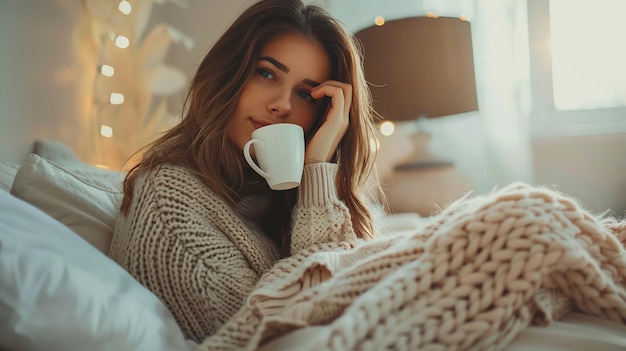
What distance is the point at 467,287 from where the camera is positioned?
0.51m

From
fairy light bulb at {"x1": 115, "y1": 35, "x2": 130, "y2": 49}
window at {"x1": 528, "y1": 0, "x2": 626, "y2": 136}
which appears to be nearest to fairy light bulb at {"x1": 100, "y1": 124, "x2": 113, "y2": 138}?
fairy light bulb at {"x1": 115, "y1": 35, "x2": 130, "y2": 49}

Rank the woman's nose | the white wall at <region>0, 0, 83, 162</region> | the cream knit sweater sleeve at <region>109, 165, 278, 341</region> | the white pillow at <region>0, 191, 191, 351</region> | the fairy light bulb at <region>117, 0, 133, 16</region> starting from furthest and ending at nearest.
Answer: the fairy light bulb at <region>117, 0, 133, 16</region>
the white wall at <region>0, 0, 83, 162</region>
the woman's nose
the cream knit sweater sleeve at <region>109, 165, 278, 341</region>
the white pillow at <region>0, 191, 191, 351</region>

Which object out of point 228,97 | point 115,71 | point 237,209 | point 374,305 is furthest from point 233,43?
point 115,71

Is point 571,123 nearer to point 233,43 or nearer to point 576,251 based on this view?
point 233,43

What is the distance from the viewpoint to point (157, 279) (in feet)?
2.61

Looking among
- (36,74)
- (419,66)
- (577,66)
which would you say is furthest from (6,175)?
(577,66)

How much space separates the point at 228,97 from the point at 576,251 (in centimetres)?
72

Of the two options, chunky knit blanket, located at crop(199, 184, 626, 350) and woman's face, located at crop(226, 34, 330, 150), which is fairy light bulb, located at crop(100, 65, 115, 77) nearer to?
woman's face, located at crop(226, 34, 330, 150)

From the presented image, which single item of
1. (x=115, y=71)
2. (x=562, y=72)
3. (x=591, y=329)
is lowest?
(x=591, y=329)

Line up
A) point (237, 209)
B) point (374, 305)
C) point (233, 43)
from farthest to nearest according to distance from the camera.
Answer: point (233, 43)
point (237, 209)
point (374, 305)

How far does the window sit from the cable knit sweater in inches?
59.6

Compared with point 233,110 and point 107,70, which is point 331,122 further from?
point 107,70

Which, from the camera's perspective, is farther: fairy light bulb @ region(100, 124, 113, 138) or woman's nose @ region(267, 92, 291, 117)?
fairy light bulb @ region(100, 124, 113, 138)

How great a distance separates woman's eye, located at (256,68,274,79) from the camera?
43.8 inches
